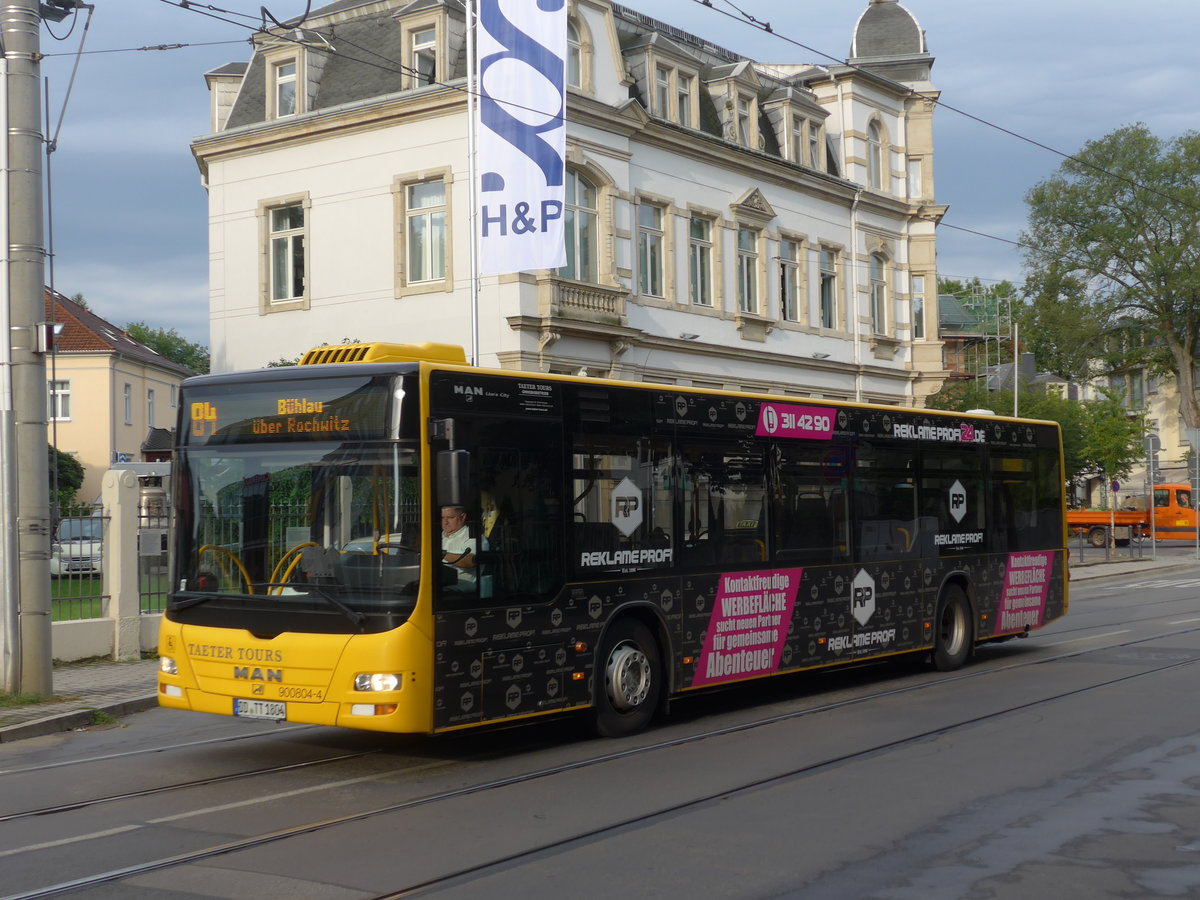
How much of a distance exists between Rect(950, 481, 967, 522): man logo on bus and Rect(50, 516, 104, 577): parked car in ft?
31.6

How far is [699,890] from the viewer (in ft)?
20.4

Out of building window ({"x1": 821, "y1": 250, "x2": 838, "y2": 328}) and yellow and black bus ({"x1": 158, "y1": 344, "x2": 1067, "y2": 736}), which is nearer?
yellow and black bus ({"x1": 158, "y1": 344, "x2": 1067, "y2": 736})

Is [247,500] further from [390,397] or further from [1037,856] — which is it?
[1037,856]

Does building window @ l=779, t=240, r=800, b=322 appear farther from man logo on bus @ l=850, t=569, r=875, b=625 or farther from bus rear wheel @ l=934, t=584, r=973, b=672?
man logo on bus @ l=850, t=569, r=875, b=625

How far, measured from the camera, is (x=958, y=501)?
606 inches

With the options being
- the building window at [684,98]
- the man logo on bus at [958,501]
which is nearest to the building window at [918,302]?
the building window at [684,98]

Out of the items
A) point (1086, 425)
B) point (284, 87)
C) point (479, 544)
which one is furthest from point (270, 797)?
point (1086, 425)

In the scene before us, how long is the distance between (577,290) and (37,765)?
19.4 m

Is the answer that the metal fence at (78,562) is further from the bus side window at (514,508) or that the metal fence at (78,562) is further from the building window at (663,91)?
the building window at (663,91)

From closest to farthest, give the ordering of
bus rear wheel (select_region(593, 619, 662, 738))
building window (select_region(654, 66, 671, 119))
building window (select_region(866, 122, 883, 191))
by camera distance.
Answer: bus rear wheel (select_region(593, 619, 662, 738)) → building window (select_region(654, 66, 671, 119)) → building window (select_region(866, 122, 883, 191))

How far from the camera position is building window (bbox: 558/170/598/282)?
94.5 ft

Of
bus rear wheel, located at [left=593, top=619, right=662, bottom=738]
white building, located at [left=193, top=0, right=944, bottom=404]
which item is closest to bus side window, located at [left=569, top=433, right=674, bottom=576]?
bus rear wheel, located at [left=593, top=619, right=662, bottom=738]

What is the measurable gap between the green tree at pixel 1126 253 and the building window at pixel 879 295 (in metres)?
31.1

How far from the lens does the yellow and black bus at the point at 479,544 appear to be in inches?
359
